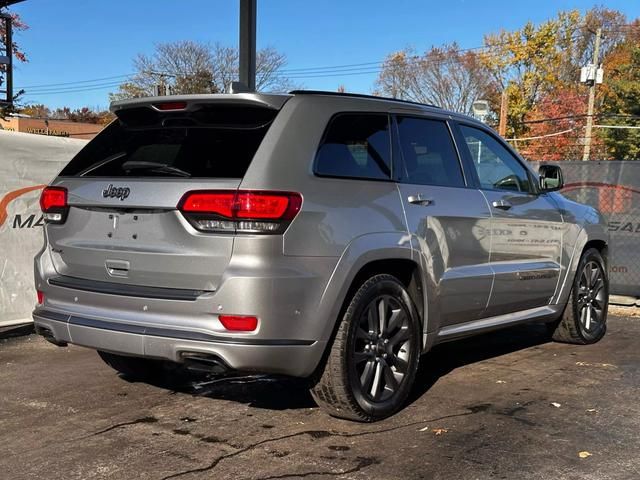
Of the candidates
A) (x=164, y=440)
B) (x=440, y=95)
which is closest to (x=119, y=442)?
(x=164, y=440)

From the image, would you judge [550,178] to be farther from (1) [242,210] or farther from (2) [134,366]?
(2) [134,366]

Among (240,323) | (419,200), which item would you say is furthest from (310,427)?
(419,200)

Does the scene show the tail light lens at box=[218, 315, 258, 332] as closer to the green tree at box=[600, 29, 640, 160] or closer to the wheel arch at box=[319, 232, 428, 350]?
the wheel arch at box=[319, 232, 428, 350]

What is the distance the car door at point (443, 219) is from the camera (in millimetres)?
4414

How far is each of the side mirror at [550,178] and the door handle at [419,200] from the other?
6.05 feet

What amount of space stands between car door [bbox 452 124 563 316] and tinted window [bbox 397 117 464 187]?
0.23 meters

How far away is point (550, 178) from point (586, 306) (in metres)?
1.38

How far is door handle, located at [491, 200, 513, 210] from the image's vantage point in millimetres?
5103

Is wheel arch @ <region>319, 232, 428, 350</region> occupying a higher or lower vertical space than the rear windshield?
lower

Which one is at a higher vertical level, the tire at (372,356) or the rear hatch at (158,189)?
the rear hatch at (158,189)

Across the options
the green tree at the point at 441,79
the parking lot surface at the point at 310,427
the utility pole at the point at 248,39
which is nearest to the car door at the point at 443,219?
the parking lot surface at the point at 310,427

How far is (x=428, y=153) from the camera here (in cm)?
473

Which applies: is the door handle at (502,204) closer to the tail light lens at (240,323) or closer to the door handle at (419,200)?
the door handle at (419,200)

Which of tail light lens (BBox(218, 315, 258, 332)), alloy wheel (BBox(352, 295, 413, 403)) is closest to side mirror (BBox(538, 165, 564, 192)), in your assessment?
alloy wheel (BBox(352, 295, 413, 403))
